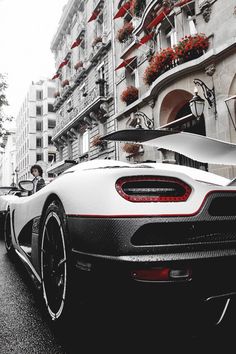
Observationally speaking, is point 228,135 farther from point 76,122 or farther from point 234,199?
point 76,122

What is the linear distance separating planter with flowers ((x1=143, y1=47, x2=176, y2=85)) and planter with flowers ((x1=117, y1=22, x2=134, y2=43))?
392 cm

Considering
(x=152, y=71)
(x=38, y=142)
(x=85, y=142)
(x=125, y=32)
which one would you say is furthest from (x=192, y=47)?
(x=38, y=142)

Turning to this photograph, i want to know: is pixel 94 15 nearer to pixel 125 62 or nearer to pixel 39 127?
pixel 125 62

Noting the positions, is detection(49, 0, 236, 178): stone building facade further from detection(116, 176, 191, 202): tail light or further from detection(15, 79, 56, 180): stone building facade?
detection(15, 79, 56, 180): stone building facade

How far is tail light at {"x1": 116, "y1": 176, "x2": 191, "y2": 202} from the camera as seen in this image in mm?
1609

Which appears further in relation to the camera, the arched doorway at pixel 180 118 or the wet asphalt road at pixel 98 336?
the arched doorway at pixel 180 118

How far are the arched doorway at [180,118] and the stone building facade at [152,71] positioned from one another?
0.03m

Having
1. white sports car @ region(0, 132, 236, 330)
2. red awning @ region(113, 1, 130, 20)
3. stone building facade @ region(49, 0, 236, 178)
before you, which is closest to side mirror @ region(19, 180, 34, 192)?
stone building facade @ region(49, 0, 236, 178)

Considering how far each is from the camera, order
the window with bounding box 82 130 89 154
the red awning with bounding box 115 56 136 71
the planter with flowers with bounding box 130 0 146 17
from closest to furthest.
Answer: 1. the planter with flowers with bounding box 130 0 146 17
2. the red awning with bounding box 115 56 136 71
3. the window with bounding box 82 130 89 154

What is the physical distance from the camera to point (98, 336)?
6.00ft

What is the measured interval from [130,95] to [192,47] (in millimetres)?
4836

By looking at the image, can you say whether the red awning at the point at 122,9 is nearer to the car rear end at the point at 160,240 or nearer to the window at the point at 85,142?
the window at the point at 85,142

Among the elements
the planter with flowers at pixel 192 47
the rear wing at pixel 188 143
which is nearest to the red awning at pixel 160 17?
the planter with flowers at pixel 192 47

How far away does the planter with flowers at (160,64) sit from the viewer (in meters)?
10.1
